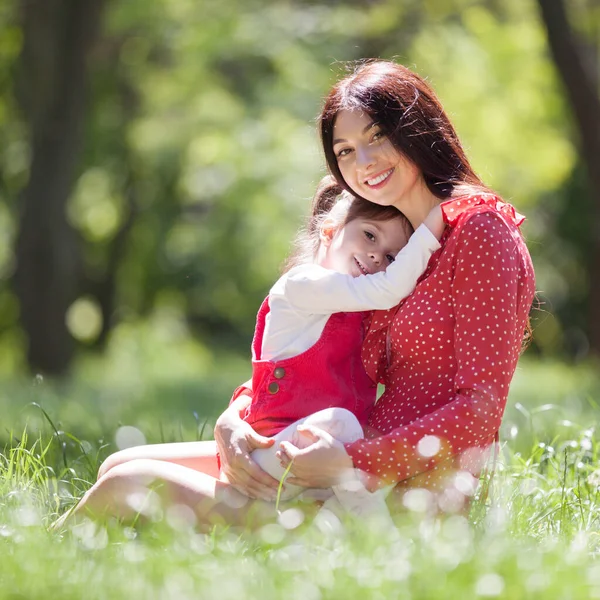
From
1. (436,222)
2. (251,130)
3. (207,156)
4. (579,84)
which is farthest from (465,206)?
(207,156)

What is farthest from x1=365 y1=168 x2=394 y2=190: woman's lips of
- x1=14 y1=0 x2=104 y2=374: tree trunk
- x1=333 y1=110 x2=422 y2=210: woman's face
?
x1=14 y1=0 x2=104 y2=374: tree trunk

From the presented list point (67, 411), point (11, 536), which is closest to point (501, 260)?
point (11, 536)

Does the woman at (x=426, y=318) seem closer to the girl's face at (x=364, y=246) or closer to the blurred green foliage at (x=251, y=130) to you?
the girl's face at (x=364, y=246)

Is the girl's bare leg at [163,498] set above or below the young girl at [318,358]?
below

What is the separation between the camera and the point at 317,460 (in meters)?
2.64

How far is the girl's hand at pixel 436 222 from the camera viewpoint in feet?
9.68

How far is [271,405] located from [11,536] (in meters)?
0.79

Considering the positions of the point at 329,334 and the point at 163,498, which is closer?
the point at 163,498

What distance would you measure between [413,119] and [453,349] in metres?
0.68

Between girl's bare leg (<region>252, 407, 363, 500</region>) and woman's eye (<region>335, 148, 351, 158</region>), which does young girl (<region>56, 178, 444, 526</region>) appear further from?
woman's eye (<region>335, 148, 351, 158</region>)

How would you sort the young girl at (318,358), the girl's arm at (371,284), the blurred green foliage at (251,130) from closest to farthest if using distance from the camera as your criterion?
the young girl at (318,358), the girl's arm at (371,284), the blurred green foliage at (251,130)

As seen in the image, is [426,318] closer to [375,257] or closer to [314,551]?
[375,257]

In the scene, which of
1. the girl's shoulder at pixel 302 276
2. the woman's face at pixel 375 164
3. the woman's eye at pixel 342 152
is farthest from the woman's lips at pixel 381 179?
the girl's shoulder at pixel 302 276

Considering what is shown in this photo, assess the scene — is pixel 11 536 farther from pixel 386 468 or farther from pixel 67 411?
pixel 67 411
